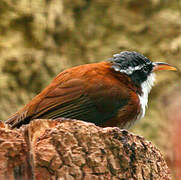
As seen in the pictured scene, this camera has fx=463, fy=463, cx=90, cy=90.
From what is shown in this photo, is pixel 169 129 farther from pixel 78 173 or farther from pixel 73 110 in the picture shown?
pixel 78 173

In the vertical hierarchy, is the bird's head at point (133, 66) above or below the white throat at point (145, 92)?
above

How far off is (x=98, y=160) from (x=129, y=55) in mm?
1760

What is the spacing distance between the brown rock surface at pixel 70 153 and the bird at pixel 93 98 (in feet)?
2.76

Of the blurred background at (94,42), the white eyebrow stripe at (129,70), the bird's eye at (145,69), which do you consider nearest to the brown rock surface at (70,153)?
the white eyebrow stripe at (129,70)

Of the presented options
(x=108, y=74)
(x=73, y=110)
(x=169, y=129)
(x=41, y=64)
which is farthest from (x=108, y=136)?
(x=169, y=129)

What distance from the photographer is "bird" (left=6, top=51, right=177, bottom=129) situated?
3.38 m

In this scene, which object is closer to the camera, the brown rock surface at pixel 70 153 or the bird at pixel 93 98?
the brown rock surface at pixel 70 153

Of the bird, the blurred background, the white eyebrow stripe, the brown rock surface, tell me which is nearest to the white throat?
the bird

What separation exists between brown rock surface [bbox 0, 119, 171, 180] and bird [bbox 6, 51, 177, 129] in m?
0.84

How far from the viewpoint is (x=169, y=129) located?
6.68m

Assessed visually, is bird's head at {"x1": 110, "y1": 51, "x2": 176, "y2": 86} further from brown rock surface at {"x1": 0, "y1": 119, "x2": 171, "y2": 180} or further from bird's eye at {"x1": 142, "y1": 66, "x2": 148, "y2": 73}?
brown rock surface at {"x1": 0, "y1": 119, "x2": 171, "y2": 180}

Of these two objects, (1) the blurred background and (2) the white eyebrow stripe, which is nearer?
(2) the white eyebrow stripe

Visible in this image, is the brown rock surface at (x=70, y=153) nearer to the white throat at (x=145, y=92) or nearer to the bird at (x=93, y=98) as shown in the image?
the bird at (x=93, y=98)

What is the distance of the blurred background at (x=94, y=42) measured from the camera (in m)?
5.96
